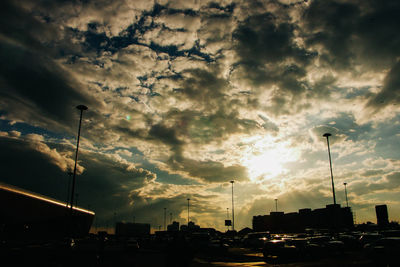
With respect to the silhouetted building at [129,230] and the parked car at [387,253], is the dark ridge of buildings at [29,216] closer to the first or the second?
the silhouetted building at [129,230]

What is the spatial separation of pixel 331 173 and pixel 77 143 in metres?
36.9

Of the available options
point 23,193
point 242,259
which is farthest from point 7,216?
point 242,259

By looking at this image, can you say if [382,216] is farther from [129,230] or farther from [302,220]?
[302,220]

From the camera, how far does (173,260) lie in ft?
33.8

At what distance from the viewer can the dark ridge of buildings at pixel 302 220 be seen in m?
126

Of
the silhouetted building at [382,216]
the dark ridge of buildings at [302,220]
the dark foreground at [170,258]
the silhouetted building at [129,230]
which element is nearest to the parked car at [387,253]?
the dark foreground at [170,258]

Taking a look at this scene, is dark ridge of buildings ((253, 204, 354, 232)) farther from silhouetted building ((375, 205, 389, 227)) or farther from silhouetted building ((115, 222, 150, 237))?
silhouetted building ((375, 205, 389, 227))

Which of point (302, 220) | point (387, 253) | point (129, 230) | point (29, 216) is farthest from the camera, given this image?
point (302, 220)

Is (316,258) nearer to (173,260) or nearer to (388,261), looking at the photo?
(388,261)

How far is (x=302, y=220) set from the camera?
150 m

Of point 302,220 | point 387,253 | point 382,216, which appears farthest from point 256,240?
point 302,220

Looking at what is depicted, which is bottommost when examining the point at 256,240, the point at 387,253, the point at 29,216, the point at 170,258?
the point at 256,240

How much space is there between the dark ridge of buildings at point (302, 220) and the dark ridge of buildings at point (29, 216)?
3413 inches

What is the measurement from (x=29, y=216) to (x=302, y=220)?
13117 centimetres
